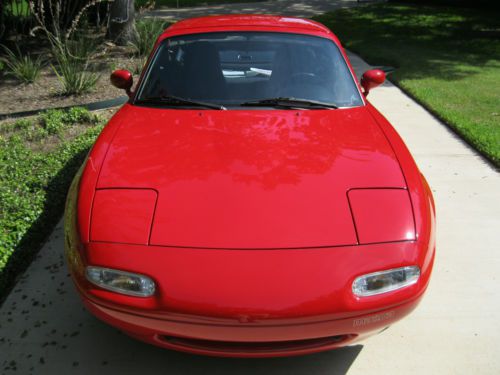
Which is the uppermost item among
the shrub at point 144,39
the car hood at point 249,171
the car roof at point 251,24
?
the car roof at point 251,24

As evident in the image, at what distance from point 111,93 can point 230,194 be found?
200 inches

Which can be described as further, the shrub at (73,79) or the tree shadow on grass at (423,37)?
the tree shadow on grass at (423,37)

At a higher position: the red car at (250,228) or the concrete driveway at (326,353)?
the red car at (250,228)

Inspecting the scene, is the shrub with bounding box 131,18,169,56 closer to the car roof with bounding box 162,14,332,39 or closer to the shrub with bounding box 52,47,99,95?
the shrub with bounding box 52,47,99,95

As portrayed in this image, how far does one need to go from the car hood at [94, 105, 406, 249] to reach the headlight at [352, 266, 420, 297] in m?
0.18

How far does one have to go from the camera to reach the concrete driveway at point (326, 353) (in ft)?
8.45

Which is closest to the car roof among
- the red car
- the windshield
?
the windshield

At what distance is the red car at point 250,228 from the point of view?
2.09 meters

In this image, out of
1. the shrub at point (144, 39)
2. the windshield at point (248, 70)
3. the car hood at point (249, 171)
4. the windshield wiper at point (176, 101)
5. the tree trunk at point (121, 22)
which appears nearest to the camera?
the car hood at point (249, 171)

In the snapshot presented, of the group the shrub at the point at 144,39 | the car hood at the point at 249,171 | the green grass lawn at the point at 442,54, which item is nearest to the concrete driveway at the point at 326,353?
the car hood at the point at 249,171

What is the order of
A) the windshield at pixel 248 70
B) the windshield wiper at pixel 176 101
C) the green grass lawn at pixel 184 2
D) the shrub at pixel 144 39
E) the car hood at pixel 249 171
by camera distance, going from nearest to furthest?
the car hood at pixel 249 171
the windshield wiper at pixel 176 101
the windshield at pixel 248 70
the shrub at pixel 144 39
the green grass lawn at pixel 184 2

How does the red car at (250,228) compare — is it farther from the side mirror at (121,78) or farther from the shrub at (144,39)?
the shrub at (144,39)

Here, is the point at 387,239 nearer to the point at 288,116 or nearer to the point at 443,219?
the point at 288,116

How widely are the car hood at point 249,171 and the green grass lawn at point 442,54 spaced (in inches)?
114
